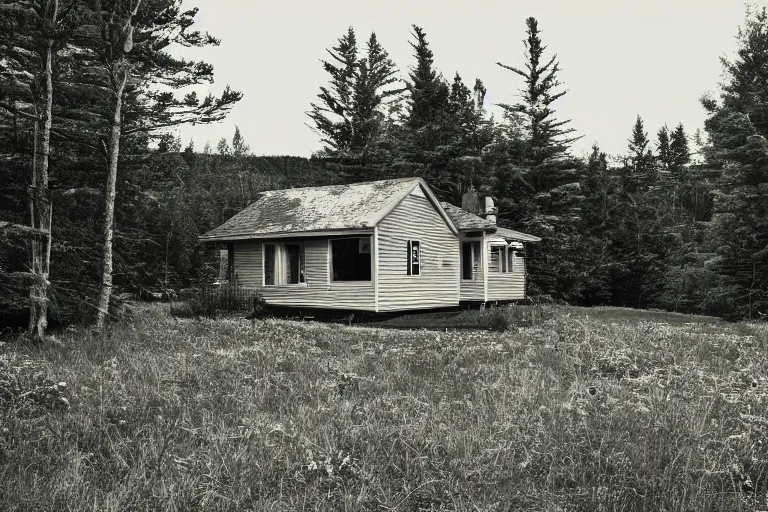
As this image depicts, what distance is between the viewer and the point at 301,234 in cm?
2231

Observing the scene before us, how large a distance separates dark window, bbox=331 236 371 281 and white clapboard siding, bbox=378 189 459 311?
7.44ft

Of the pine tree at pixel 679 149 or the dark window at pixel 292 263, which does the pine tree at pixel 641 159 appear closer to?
the pine tree at pixel 679 149

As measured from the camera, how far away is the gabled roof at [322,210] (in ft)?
72.1

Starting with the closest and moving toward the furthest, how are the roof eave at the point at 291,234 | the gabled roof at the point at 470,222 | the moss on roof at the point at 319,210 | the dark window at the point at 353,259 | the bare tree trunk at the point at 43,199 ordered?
the bare tree trunk at the point at 43,199, the roof eave at the point at 291,234, the moss on roof at the point at 319,210, the dark window at the point at 353,259, the gabled roof at the point at 470,222

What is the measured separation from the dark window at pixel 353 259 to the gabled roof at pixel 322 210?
1.79m

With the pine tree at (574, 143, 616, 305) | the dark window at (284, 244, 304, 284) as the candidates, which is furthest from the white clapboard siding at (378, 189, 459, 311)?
the pine tree at (574, 143, 616, 305)

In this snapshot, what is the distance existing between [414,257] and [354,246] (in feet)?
11.4

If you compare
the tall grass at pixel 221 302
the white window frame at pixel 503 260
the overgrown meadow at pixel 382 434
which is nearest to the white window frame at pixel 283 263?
the tall grass at pixel 221 302

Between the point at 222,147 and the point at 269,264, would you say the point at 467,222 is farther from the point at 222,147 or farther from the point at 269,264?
the point at 222,147

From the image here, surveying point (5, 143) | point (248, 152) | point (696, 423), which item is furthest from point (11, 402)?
point (248, 152)

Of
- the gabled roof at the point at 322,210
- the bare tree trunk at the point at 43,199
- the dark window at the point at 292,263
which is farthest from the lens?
the dark window at the point at 292,263

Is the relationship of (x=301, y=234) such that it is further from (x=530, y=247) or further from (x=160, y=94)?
(x=530, y=247)

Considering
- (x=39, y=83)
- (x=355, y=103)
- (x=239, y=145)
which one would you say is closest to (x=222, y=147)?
(x=239, y=145)

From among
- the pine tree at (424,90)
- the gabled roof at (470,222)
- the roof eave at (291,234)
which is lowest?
the roof eave at (291,234)
